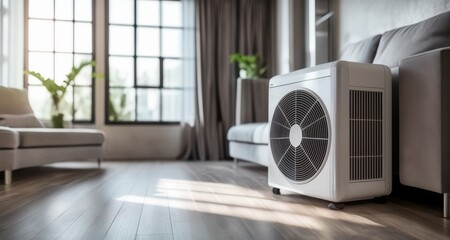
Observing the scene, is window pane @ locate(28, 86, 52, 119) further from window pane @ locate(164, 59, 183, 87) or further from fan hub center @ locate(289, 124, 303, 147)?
fan hub center @ locate(289, 124, 303, 147)

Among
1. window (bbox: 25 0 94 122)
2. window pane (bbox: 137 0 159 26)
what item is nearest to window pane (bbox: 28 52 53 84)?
window (bbox: 25 0 94 122)

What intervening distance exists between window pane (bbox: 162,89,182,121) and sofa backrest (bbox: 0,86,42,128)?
5.01ft

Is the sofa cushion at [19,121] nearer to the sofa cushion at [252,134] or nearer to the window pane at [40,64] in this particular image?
the window pane at [40,64]

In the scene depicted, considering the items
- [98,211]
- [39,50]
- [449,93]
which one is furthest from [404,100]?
[39,50]

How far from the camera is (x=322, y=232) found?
45.4 inches

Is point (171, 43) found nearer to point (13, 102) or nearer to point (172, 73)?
point (172, 73)

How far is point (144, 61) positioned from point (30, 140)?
2126mm

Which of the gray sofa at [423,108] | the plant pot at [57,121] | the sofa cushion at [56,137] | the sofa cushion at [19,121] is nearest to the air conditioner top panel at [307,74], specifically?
the gray sofa at [423,108]

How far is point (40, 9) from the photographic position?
14.1 feet

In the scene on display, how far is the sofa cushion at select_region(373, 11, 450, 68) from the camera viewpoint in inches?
65.1

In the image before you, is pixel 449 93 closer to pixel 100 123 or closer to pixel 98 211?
pixel 98 211

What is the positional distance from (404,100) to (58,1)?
14.0ft

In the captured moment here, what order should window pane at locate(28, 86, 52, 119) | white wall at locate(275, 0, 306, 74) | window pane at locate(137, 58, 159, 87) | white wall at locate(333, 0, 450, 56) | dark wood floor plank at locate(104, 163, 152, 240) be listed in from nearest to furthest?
dark wood floor plank at locate(104, 163, 152, 240), white wall at locate(333, 0, 450, 56), white wall at locate(275, 0, 306, 74), window pane at locate(28, 86, 52, 119), window pane at locate(137, 58, 159, 87)

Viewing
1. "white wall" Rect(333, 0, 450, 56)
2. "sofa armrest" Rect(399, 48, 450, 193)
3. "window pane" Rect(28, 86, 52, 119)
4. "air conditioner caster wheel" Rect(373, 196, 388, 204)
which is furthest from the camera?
"window pane" Rect(28, 86, 52, 119)
